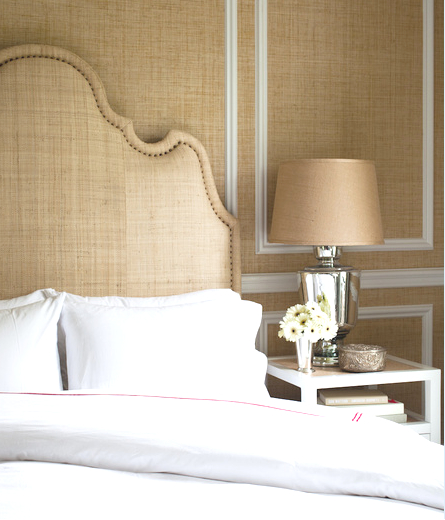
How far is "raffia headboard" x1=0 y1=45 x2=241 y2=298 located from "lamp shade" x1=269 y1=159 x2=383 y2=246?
363mm

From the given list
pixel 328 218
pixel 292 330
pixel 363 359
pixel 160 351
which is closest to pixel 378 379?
pixel 363 359

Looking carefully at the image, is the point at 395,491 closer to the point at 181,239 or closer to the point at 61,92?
the point at 181,239

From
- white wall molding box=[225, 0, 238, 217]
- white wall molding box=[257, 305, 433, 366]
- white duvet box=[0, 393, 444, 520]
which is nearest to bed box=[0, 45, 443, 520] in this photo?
Answer: white duvet box=[0, 393, 444, 520]

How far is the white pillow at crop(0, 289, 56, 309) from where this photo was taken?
8.32ft

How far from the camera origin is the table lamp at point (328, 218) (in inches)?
106

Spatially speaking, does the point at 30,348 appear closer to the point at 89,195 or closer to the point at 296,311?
the point at 89,195

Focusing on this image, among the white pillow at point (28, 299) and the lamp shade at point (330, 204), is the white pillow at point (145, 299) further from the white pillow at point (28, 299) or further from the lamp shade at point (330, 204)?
the lamp shade at point (330, 204)

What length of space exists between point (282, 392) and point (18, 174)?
58.4 inches

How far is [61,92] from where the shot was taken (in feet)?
8.92

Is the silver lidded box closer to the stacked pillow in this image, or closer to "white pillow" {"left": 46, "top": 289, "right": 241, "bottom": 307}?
the stacked pillow

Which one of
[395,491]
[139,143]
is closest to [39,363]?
[139,143]

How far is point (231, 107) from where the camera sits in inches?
119

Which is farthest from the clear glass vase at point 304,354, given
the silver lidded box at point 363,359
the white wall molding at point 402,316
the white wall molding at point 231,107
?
the white wall molding at point 231,107

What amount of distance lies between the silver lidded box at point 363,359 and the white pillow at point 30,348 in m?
1.10
